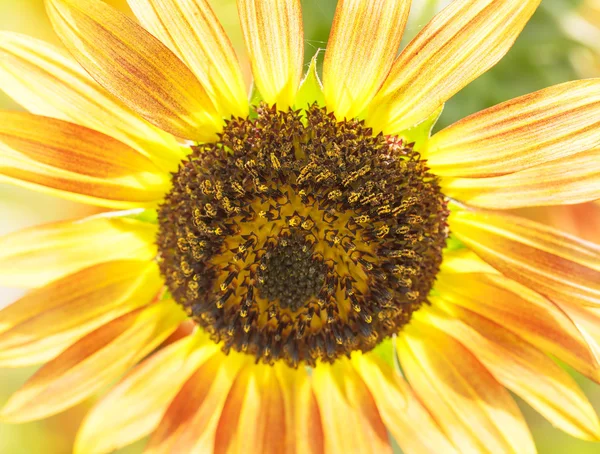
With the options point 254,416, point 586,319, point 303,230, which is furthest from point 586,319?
point 254,416

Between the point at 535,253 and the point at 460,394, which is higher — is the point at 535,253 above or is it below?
above

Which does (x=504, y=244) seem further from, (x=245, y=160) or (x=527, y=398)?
(x=245, y=160)

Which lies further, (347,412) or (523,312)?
(347,412)

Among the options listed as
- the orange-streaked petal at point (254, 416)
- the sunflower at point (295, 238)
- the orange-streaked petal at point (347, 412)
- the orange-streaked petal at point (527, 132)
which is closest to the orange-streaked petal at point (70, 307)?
the sunflower at point (295, 238)

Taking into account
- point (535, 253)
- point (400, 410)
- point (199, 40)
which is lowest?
point (400, 410)

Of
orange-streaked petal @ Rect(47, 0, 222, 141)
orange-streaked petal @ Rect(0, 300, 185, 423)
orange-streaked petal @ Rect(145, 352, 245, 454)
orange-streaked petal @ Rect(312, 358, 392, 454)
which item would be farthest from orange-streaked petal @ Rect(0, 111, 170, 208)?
orange-streaked petal @ Rect(312, 358, 392, 454)

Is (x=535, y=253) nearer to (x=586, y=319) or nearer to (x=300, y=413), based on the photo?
(x=586, y=319)
